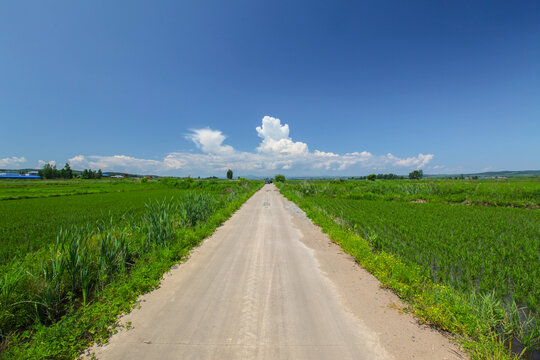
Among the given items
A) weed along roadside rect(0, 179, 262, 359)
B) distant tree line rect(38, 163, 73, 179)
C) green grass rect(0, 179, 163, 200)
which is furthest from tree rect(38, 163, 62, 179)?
weed along roadside rect(0, 179, 262, 359)

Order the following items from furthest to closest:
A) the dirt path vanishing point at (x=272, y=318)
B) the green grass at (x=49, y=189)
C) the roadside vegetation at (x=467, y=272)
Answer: the green grass at (x=49, y=189) < the roadside vegetation at (x=467, y=272) < the dirt path vanishing point at (x=272, y=318)

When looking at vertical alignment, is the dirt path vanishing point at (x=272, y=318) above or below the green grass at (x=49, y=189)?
below

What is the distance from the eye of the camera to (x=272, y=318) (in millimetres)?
3279

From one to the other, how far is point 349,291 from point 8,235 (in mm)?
14092

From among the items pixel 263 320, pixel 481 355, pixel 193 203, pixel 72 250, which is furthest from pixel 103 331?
pixel 193 203

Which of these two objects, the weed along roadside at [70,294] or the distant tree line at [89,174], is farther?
the distant tree line at [89,174]

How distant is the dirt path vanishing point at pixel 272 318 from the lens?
2.64 metres

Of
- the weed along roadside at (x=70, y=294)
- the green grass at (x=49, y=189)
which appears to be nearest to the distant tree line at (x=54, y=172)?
the green grass at (x=49, y=189)

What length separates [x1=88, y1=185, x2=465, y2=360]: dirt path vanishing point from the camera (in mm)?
2637

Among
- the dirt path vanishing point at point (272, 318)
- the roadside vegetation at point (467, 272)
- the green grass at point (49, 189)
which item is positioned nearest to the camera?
the dirt path vanishing point at point (272, 318)

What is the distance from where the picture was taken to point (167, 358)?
252cm

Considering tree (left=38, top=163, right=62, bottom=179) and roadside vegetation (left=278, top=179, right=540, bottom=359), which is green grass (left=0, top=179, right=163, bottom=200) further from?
tree (left=38, top=163, right=62, bottom=179)

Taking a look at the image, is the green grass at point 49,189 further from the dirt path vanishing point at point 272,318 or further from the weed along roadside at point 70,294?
the dirt path vanishing point at point 272,318

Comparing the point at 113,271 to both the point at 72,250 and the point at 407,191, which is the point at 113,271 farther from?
the point at 407,191
